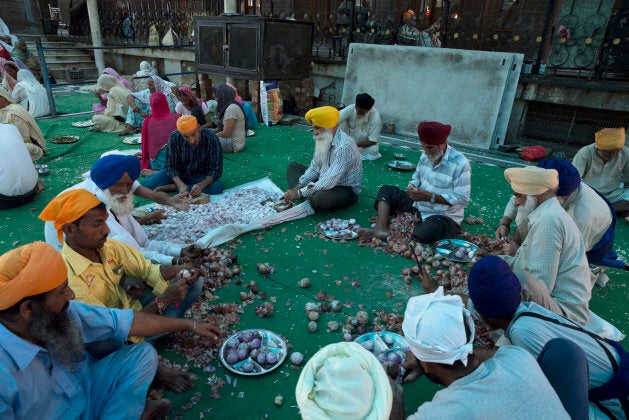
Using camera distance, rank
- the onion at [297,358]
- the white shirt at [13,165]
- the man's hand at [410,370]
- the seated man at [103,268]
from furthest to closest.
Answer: the white shirt at [13,165] < the onion at [297,358] < the man's hand at [410,370] < the seated man at [103,268]

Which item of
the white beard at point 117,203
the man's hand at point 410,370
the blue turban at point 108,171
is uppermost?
the blue turban at point 108,171

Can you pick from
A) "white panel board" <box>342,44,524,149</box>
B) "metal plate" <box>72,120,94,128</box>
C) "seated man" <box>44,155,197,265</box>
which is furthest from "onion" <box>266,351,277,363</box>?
"metal plate" <box>72,120,94,128</box>

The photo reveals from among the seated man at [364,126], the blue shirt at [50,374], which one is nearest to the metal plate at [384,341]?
the blue shirt at [50,374]

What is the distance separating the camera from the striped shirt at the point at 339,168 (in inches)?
176

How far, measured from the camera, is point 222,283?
340 centimetres

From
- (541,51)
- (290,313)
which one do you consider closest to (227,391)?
(290,313)

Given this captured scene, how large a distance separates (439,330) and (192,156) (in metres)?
4.15

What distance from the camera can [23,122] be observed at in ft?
18.4

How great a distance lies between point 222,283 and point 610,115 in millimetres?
7437

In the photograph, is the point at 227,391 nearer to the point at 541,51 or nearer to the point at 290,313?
the point at 290,313

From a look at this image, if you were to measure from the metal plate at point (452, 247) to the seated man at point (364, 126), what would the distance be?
2735 mm

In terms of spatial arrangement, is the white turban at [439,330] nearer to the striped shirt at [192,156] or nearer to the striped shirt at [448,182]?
the striped shirt at [448,182]

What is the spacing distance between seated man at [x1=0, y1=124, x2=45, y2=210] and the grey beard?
3.72m

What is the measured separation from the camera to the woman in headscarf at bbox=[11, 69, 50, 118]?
26.4 feet
